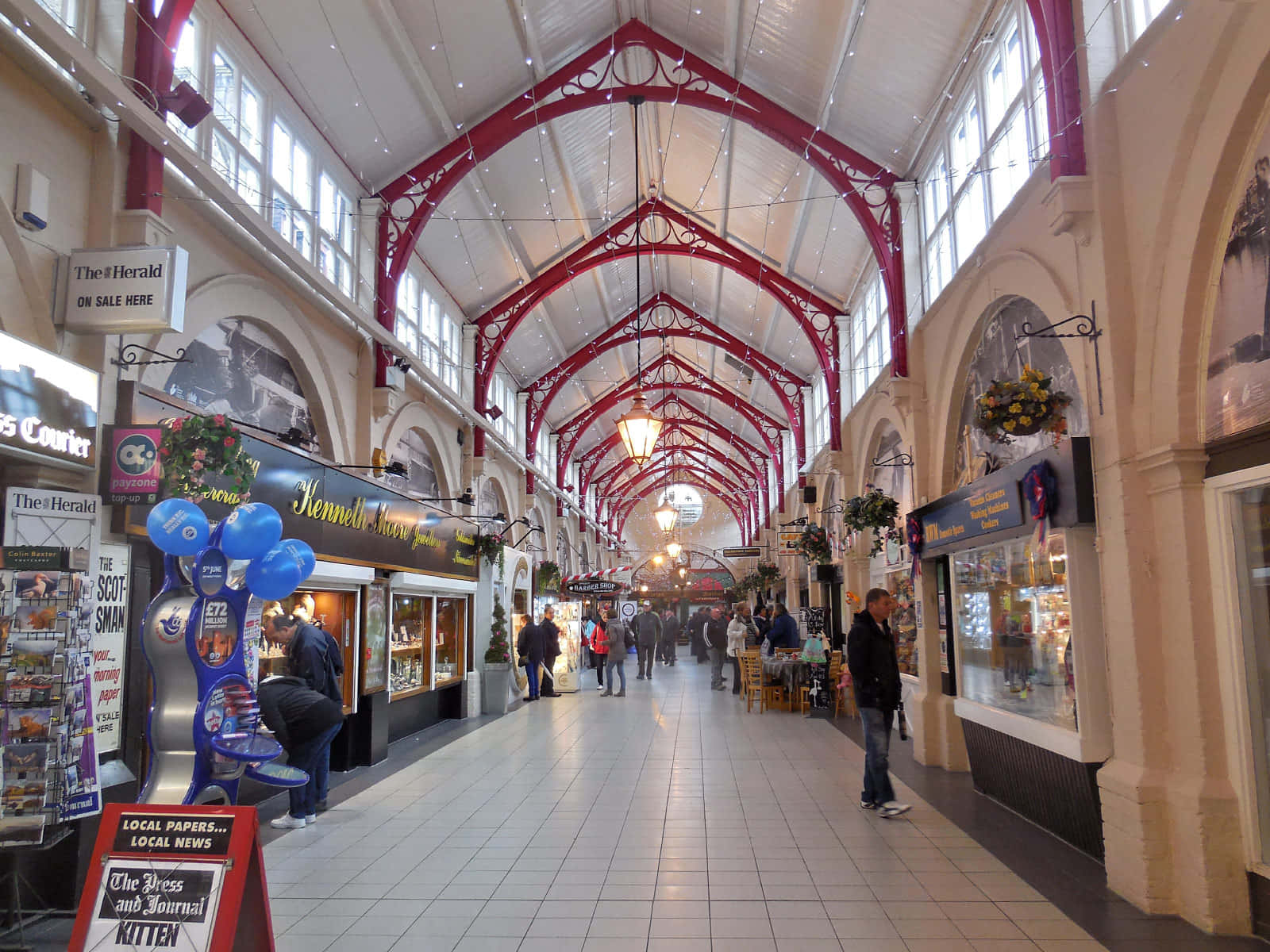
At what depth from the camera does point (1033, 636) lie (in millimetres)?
6031

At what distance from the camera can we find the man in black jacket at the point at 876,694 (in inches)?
247

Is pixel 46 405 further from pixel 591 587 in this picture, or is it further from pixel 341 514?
pixel 591 587

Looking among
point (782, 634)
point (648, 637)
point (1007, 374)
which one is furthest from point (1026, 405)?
point (648, 637)

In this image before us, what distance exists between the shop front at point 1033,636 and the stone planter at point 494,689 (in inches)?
280

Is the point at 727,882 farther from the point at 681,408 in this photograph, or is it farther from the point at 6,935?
the point at 681,408

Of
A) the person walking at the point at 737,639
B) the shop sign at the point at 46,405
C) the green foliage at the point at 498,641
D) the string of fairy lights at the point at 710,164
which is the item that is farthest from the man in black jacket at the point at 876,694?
the person walking at the point at 737,639

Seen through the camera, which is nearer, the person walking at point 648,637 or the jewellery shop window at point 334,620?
the jewellery shop window at point 334,620

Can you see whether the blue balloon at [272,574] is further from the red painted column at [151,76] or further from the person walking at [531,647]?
the person walking at [531,647]

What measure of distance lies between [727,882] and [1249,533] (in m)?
3.14

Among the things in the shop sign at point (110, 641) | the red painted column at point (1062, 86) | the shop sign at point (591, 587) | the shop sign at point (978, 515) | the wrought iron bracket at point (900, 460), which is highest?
the red painted column at point (1062, 86)

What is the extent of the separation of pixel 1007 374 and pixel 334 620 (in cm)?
650

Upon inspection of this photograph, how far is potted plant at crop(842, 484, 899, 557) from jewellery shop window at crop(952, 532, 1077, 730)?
192 centimetres

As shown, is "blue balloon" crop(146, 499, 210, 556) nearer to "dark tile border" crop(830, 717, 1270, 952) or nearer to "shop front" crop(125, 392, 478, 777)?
"shop front" crop(125, 392, 478, 777)

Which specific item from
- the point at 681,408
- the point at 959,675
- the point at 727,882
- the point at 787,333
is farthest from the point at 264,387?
the point at 681,408
